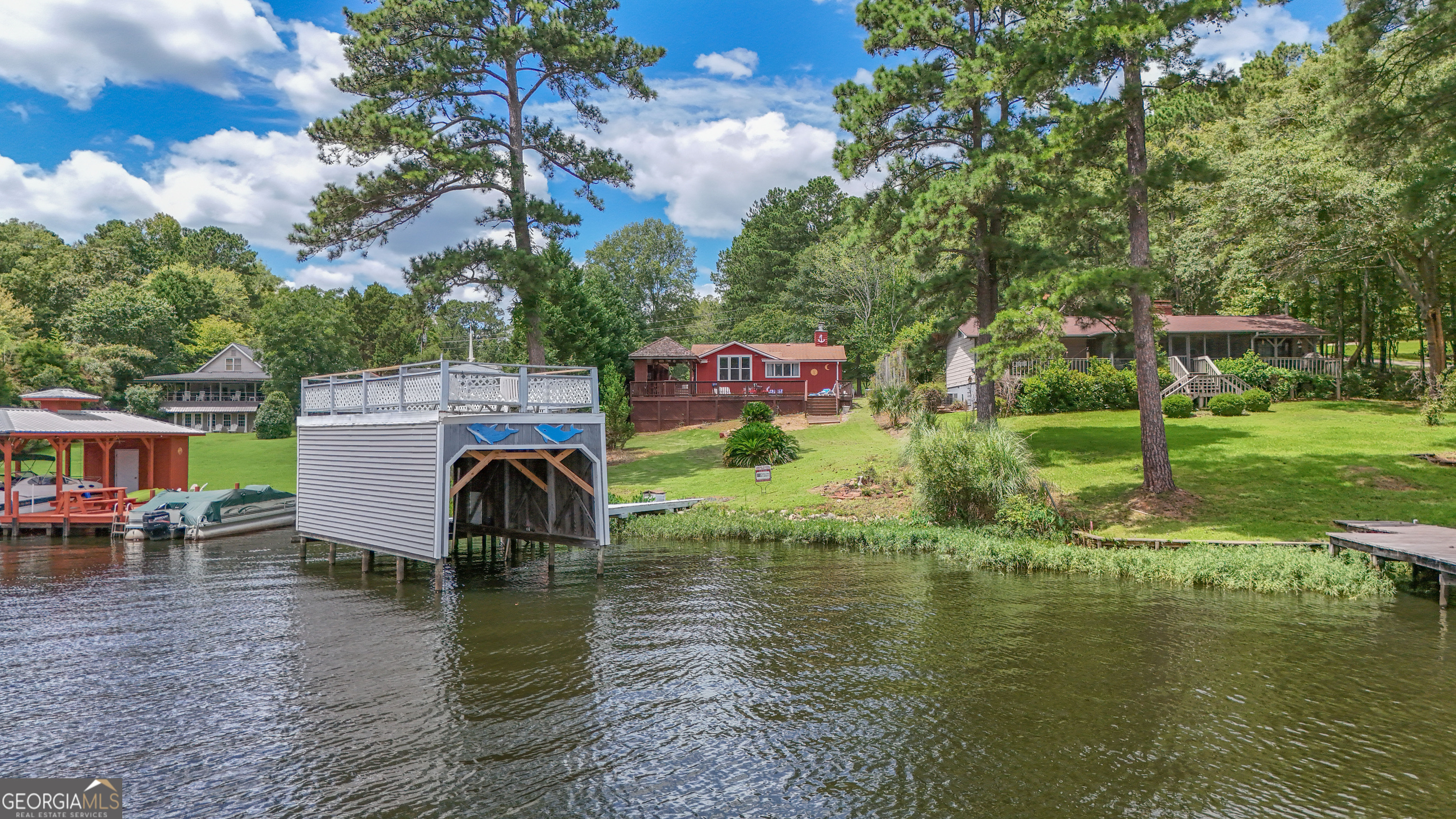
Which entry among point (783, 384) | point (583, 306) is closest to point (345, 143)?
point (583, 306)

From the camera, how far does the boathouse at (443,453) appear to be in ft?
50.6

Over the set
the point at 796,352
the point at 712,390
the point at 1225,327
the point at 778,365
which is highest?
the point at 796,352

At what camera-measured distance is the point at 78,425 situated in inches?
1004

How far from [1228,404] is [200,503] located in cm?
3679

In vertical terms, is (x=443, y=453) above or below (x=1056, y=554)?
above

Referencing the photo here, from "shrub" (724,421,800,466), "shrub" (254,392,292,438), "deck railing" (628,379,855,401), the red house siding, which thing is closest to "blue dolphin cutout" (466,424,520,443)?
"shrub" (724,421,800,466)

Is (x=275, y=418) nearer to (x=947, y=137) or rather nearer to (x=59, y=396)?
(x=59, y=396)

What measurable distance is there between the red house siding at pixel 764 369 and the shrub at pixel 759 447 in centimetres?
1846

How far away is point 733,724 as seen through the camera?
29.5ft

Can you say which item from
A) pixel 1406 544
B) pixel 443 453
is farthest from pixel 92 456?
pixel 1406 544

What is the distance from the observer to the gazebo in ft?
80.7

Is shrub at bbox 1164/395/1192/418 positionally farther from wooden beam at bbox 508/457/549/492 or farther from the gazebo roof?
the gazebo roof

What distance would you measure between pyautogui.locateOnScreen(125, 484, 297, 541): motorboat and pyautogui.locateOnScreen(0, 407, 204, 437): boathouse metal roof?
267cm

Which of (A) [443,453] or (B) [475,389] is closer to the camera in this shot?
(A) [443,453]
